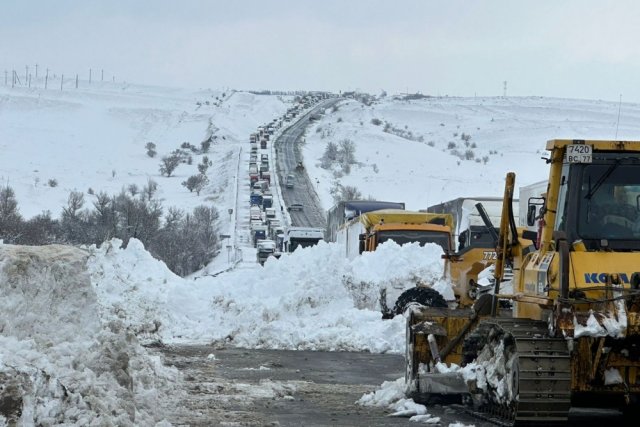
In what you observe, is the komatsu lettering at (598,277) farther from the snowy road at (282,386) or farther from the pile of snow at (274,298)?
the pile of snow at (274,298)

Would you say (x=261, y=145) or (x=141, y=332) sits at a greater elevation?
(x=261, y=145)

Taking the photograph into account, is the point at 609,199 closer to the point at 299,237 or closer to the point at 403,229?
the point at 403,229

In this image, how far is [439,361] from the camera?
1252cm

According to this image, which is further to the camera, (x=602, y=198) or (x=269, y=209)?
(x=269, y=209)

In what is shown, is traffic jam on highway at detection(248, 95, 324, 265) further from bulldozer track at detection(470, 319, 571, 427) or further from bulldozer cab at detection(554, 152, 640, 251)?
bulldozer track at detection(470, 319, 571, 427)

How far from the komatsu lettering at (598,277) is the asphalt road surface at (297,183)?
62044 mm

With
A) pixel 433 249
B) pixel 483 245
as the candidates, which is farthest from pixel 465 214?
pixel 483 245

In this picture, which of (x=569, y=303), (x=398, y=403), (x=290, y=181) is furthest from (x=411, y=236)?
(x=290, y=181)

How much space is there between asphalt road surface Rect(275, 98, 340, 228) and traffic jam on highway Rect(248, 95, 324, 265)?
A: 17.2 inches

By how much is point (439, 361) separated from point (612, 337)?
11.9 ft

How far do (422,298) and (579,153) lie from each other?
1053cm

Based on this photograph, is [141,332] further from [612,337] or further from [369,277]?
[612,337]

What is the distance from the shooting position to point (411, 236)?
2931 centimetres

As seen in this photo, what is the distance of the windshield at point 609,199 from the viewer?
10117 mm
